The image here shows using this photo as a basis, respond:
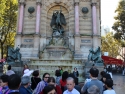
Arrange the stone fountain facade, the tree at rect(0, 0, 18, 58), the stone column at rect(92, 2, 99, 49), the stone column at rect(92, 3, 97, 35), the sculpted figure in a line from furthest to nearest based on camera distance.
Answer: the tree at rect(0, 0, 18, 58), the stone column at rect(92, 3, 97, 35), the stone column at rect(92, 2, 99, 49), the stone fountain facade, the sculpted figure

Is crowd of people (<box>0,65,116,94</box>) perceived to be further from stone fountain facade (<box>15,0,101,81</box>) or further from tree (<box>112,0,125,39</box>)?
tree (<box>112,0,125,39</box>)

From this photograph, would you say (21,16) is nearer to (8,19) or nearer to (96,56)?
(8,19)

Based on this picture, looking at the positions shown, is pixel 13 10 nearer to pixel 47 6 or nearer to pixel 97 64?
pixel 47 6

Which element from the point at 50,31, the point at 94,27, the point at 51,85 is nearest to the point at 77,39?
the point at 94,27

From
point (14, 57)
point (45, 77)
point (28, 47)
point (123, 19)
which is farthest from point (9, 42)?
point (45, 77)

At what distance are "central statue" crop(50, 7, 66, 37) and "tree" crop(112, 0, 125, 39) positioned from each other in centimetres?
1751

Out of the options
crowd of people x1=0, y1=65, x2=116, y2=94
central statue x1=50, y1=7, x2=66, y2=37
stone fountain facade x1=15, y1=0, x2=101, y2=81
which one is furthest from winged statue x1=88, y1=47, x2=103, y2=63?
crowd of people x1=0, y1=65, x2=116, y2=94

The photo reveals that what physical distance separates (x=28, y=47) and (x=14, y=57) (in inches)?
266

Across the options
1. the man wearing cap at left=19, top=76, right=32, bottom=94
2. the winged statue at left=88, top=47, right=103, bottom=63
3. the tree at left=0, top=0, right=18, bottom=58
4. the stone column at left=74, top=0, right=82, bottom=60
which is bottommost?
the man wearing cap at left=19, top=76, right=32, bottom=94

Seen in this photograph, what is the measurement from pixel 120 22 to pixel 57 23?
19.3 m

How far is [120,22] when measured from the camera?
129 ft

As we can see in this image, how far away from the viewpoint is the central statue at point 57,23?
85.1ft

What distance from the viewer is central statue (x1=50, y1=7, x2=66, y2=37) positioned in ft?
85.1

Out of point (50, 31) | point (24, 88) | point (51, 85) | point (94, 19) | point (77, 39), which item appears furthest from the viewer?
point (50, 31)
